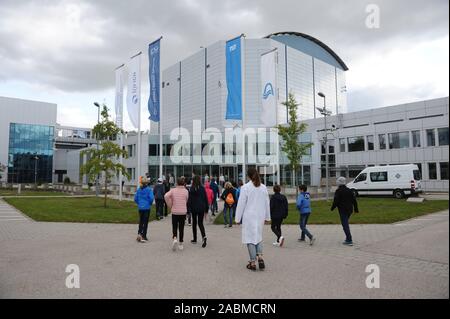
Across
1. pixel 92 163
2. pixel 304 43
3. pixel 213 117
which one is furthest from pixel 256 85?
pixel 92 163

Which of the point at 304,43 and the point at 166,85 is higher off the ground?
the point at 304,43

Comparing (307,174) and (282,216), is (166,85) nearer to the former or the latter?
(307,174)

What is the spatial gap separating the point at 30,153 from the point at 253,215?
79455mm

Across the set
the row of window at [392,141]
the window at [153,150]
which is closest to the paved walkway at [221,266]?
the row of window at [392,141]

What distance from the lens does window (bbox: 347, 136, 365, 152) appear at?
42122 millimetres

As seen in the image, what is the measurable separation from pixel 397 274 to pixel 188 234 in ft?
20.7

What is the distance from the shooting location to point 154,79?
21.7 m

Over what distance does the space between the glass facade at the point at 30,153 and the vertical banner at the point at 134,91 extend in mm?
57224

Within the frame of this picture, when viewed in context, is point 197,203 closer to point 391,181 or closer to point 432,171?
point 391,181

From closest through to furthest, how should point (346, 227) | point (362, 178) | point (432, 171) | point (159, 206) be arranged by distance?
point (346, 227) < point (159, 206) < point (362, 178) < point (432, 171)

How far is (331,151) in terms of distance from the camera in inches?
1811

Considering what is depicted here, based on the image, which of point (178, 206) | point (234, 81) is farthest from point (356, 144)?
point (178, 206)

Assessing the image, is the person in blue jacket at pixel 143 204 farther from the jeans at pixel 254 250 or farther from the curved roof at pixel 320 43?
the curved roof at pixel 320 43

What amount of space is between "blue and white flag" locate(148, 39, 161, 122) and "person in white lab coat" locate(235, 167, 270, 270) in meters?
16.5
